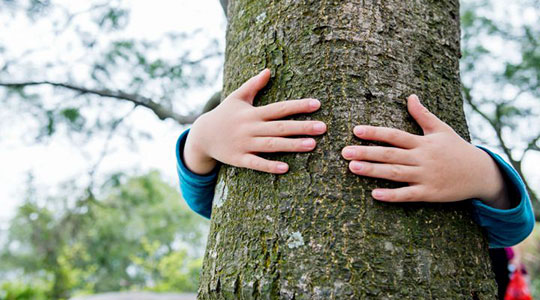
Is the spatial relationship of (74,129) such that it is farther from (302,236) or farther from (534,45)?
(534,45)

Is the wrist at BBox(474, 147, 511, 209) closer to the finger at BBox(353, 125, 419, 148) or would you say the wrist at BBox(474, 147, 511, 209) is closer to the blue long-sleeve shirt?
the blue long-sleeve shirt

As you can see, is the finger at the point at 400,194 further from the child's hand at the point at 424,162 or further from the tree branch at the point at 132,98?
the tree branch at the point at 132,98

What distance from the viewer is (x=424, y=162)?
32.0 inches

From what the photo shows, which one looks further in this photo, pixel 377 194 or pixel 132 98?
pixel 132 98

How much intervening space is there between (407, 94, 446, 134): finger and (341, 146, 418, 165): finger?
86mm

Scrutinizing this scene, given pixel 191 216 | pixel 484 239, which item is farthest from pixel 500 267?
pixel 191 216

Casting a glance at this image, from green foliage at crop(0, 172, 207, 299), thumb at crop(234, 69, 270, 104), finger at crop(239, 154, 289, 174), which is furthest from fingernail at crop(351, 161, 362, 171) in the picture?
green foliage at crop(0, 172, 207, 299)

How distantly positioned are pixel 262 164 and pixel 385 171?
0.80 ft

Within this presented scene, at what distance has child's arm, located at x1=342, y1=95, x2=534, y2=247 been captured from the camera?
0.78 metres

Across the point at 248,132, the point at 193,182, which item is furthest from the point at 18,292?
the point at 248,132

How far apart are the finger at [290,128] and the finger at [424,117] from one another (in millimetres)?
197

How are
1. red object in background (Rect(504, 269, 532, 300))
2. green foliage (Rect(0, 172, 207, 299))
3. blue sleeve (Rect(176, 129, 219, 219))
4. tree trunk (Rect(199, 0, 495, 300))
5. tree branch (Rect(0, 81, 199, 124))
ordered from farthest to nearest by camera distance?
green foliage (Rect(0, 172, 207, 299)), tree branch (Rect(0, 81, 199, 124)), red object in background (Rect(504, 269, 532, 300)), blue sleeve (Rect(176, 129, 219, 219)), tree trunk (Rect(199, 0, 495, 300))

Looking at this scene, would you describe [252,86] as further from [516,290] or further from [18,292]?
[18,292]

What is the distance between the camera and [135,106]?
10.4 ft
